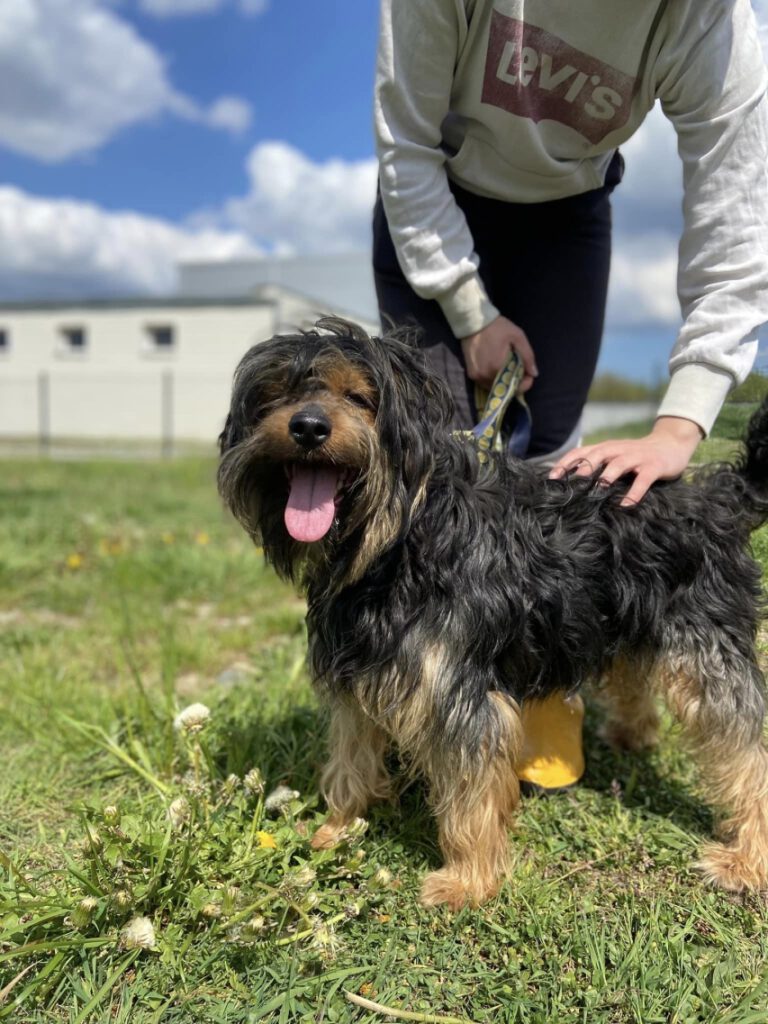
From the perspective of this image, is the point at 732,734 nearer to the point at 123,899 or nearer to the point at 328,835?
the point at 328,835

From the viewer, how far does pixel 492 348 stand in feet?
9.76

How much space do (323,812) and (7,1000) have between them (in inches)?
48.8

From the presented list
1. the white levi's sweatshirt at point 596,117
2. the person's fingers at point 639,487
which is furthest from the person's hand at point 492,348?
the person's fingers at point 639,487

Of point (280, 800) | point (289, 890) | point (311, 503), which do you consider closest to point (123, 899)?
point (289, 890)

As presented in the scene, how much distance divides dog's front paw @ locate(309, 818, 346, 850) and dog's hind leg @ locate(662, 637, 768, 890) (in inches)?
48.2

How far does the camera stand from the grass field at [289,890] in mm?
2000

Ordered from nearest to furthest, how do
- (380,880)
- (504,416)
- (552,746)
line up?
(380,880) → (552,746) → (504,416)

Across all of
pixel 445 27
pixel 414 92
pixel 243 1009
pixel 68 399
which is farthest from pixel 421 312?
pixel 68 399

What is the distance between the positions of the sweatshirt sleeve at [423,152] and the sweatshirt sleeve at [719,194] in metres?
0.75

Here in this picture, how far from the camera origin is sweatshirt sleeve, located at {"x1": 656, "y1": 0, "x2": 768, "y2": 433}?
2520mm

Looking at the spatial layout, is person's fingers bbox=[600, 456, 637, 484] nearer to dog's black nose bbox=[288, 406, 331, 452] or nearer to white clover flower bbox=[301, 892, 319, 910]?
dog's black nose bbox=[288, 406, 331, 452]

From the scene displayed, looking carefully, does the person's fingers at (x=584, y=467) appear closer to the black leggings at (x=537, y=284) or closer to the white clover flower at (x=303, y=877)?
the black leggings at (x=537, y=284)

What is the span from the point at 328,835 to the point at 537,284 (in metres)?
2.28

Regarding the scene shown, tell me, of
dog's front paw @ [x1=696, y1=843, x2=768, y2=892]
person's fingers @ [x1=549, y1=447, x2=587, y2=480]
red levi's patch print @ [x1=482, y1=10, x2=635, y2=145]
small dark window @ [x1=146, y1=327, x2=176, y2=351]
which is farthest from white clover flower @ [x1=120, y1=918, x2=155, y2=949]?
small dark window @ [x1=146, y1=327, x2=176, y2=351]
